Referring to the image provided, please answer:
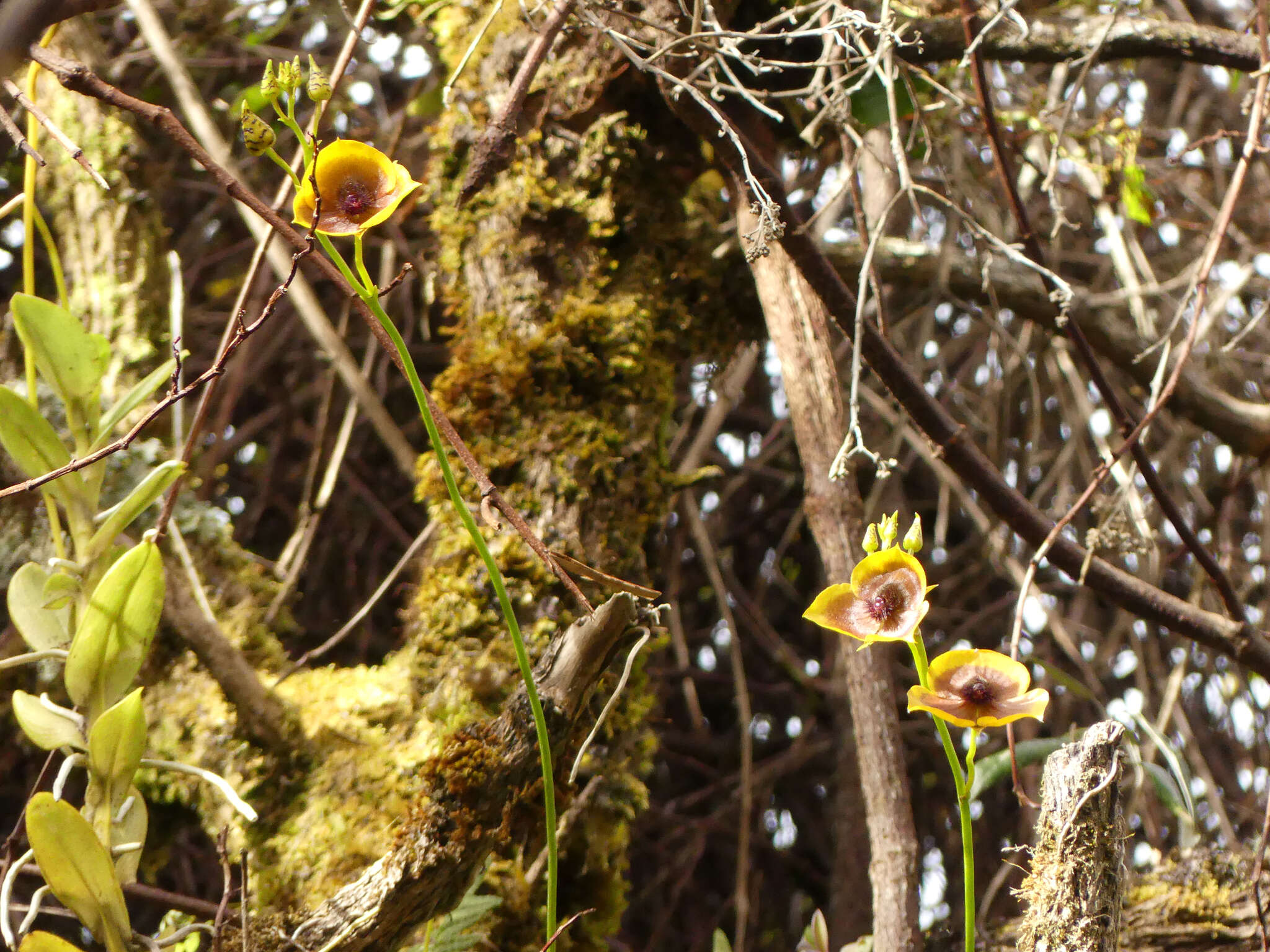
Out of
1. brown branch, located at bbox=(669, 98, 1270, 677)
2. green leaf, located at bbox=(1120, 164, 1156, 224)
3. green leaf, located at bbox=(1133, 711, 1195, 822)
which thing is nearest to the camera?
brown branch, located at bbox=(669, 98, 1270, 677)

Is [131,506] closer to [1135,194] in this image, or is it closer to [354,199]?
[354,199]

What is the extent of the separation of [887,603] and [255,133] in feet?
1.36

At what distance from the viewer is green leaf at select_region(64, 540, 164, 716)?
67 centimetres

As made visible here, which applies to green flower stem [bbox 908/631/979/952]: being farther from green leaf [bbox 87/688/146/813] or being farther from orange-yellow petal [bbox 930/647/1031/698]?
green leaf [bbox 87/688/146/813]

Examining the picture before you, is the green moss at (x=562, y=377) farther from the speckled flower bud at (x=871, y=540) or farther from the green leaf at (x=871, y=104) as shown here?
the speckled flower bud at (x=871, y=540)

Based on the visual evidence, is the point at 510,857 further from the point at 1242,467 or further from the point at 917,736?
the point at 1242,467

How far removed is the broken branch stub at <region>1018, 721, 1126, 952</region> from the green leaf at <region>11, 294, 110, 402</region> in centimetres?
74

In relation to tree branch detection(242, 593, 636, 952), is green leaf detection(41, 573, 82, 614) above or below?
above

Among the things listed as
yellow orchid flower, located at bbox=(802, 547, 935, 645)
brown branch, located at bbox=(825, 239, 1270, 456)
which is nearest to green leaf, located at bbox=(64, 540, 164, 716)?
yellow orchid flower, located at bbox=(802, 547, 935, 645)

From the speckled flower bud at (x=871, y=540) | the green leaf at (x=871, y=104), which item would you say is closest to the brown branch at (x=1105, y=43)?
the green leaf at (x=871, y=104)

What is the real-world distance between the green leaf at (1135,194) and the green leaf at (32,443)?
3.91 feet

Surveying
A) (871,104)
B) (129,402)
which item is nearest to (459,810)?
(129,402)

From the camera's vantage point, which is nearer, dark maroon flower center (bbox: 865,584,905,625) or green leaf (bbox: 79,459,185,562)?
dark maroon flower center (bbox: 865,584,905,625)

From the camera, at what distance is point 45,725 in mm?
670
